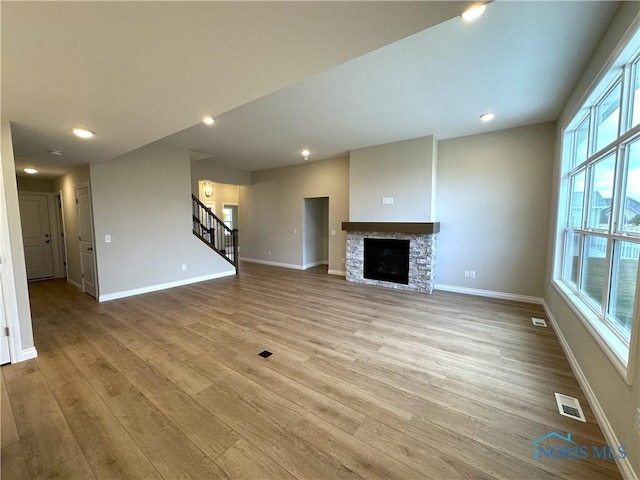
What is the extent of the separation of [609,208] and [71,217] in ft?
27.1

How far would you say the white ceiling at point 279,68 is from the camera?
123 centimetres

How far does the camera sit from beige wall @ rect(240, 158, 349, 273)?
255 inches

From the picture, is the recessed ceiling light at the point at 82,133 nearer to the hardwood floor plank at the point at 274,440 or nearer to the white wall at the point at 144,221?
the white wall at the point at 144,221

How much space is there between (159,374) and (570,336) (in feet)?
13.3

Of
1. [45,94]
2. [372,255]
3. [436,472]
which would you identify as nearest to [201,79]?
[45,94]

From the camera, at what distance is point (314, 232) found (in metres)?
7.64

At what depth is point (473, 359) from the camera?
8.38 ft

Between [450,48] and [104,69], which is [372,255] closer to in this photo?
[450,48]

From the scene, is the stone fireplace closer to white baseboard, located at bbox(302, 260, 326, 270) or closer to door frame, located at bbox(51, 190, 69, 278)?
white baseboard, located at bbox(302, 260, 326, 270)

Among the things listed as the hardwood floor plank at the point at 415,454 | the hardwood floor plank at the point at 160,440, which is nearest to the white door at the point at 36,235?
the hardwood floor plank at the point at 160,440

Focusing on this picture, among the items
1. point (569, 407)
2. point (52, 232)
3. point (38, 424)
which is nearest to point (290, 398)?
point (38, 424)

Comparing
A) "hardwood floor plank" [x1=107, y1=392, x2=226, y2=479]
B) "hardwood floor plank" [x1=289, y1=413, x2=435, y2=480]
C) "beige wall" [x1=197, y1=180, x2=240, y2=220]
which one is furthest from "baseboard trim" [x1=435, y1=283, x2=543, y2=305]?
"beige wall" [x1=197, y1=180, x2=240, y2=220]

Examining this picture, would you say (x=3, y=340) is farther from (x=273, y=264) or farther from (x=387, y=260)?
(x=273, y=264)

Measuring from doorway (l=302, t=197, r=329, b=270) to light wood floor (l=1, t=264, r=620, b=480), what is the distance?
3692 millimetres
